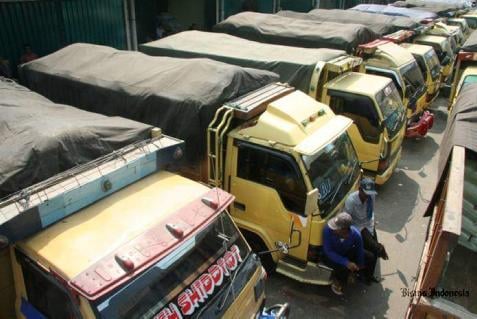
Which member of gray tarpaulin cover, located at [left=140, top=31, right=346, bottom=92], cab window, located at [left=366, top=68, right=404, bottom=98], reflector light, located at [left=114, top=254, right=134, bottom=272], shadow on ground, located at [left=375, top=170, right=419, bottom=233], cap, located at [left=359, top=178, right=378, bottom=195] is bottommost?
shadow on ground, located at [left=375, top=170, right=419, bottom=233]

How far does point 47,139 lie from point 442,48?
542 inches

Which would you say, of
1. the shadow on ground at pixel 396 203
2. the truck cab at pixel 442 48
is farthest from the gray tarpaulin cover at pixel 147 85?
the truck cab at pixel 442 48

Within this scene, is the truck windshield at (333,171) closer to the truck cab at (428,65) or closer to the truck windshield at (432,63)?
the truck cab at (428,65)

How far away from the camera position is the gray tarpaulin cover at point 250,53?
7.37m

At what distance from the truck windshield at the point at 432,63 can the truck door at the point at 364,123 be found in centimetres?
563

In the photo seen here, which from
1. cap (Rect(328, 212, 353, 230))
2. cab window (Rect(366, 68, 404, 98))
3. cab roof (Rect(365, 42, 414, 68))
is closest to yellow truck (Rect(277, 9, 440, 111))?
cab roof (Rect(365, 42, 414, 68))

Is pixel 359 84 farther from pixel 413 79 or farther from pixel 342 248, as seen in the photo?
pixel 342 248

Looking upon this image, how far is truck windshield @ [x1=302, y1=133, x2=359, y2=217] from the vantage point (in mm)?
4996

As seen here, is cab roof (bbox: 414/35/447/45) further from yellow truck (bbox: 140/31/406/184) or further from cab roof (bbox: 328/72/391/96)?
cab roof (bbox: 328/72/391/96)

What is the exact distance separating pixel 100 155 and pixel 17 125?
0.90 metres

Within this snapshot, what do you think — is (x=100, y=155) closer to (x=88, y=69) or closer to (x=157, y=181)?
(x=157, y=181)

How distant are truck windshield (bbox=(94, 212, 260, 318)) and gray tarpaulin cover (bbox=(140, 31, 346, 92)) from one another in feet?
14.1

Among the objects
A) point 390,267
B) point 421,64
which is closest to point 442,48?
point 421,64

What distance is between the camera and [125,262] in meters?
2.79
